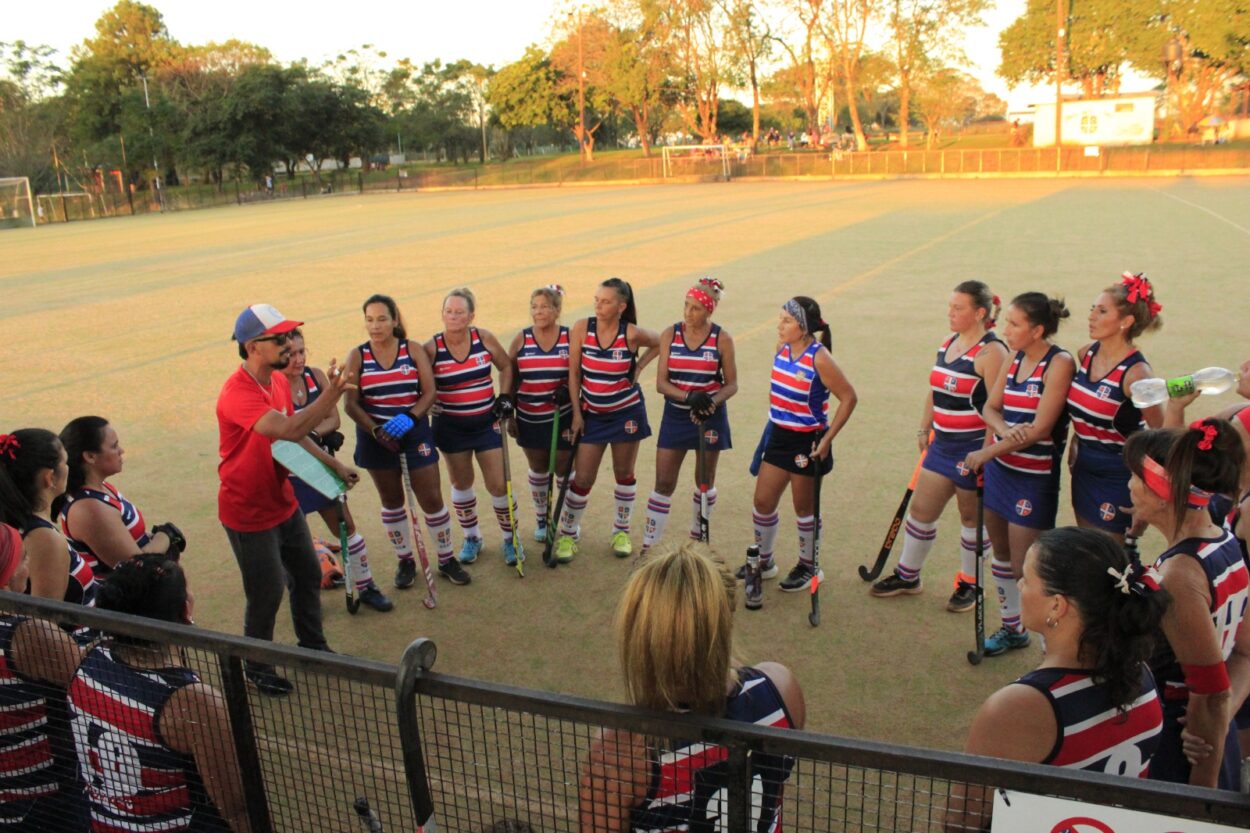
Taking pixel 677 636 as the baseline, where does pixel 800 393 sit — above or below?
below

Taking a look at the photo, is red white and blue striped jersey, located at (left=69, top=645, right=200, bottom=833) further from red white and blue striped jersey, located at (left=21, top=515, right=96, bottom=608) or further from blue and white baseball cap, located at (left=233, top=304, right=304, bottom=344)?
blue and white baseball cap, located at (left=233, top=304, right=304, bottom=344)

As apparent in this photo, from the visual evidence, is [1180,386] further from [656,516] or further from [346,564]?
[346,564]

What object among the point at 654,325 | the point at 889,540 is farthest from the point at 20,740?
the point at 654,325

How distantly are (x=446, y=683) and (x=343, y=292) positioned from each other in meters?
17.3

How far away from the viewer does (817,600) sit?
584 cm

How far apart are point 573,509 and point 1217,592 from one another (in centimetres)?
460

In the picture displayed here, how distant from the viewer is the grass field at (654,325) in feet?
17.9

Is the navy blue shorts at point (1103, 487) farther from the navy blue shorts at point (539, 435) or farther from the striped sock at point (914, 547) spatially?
the navy blue shorts at point (539, 435)

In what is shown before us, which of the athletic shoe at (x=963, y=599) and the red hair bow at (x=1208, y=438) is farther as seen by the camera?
the athletic shoe at (x=963, y=599)

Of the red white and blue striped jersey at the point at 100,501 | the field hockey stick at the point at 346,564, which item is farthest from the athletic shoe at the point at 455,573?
the red white and blue striped jersey at the point at 100,501

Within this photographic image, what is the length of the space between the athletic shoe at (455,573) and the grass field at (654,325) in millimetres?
102

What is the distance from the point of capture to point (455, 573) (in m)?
6.51

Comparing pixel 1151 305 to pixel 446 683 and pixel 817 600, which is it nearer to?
pixel 817 600

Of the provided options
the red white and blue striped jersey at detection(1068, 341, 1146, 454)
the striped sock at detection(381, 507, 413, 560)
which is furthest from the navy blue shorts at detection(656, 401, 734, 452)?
the red white and blue striped jersey at detection(1068, 341, 1146, 454)
